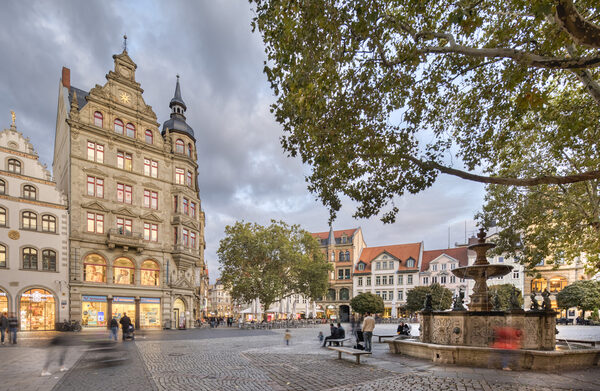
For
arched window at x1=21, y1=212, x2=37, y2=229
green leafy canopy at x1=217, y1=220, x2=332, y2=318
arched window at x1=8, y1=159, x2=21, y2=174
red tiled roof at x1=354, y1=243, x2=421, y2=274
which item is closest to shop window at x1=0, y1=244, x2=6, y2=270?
arched window at x1=21, y1=212, x2=37, y2=229

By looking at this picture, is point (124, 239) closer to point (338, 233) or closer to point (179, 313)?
point (179, 313)

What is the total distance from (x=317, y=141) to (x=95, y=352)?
1299 centimetres

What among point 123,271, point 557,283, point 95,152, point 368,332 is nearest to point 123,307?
point 123,271

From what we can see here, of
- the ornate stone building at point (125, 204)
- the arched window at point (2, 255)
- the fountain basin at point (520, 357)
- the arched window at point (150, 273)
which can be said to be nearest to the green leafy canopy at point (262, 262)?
the ornate stone building at point (125, 204)

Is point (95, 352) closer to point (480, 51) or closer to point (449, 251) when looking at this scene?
point (480, 51)

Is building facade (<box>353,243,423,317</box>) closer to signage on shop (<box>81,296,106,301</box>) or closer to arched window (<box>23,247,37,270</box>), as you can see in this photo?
signage on shop (<box>81,296,106,301</box>)

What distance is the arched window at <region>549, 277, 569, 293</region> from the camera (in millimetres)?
56125

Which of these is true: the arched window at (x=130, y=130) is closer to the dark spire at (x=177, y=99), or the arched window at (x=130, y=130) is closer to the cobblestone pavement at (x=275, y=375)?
the dark spire at (x=177, y=99)

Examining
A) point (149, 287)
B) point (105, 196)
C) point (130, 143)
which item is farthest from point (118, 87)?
point (149, 287)

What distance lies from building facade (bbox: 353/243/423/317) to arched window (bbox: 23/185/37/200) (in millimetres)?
53564

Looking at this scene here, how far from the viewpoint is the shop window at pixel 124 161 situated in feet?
110

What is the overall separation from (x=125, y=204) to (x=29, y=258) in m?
8.35

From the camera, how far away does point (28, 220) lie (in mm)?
27797

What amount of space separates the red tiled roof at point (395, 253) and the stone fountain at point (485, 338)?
56.5 m
